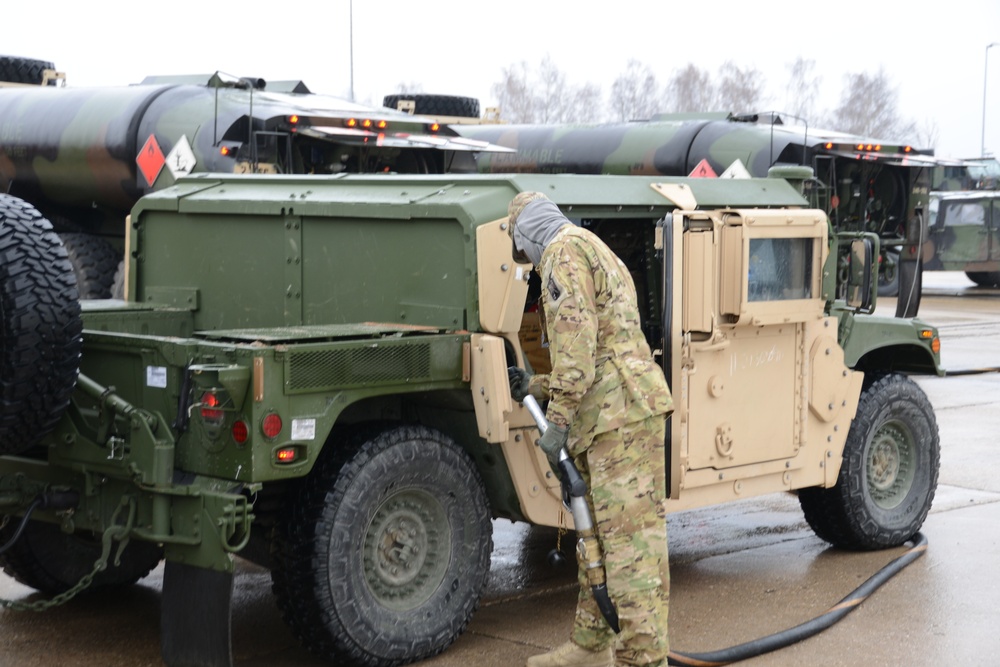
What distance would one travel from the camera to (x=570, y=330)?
480cm

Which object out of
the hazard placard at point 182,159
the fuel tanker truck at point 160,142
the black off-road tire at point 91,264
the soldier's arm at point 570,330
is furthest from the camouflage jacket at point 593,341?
the black off-road tire at point 91,264

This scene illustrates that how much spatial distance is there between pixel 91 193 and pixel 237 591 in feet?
28.2

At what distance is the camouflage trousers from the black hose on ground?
292 mm

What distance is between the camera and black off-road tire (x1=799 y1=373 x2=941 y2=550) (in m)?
6.90

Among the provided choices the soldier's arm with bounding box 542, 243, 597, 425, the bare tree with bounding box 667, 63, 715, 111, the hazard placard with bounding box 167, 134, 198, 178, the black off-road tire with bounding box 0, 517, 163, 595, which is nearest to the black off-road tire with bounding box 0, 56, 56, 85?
the hazard placard with bounding box 167, 134, 198, 178

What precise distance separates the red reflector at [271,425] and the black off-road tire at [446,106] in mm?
15180

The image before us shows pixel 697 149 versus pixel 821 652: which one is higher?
pixel 697 149

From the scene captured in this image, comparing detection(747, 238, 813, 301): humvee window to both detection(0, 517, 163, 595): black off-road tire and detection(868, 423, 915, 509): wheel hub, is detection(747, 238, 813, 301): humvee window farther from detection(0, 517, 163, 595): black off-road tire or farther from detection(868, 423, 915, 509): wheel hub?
detection(0, 517, 163, 595): black off-road tire

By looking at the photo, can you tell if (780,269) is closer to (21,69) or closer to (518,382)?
(518,382)

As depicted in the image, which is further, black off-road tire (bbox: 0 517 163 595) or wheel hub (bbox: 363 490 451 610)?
black off-road tire (bbox: 0 517 163 595)

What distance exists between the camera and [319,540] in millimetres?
4930

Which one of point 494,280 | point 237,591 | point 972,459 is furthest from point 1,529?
point 972,459

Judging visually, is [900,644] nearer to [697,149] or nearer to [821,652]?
[821,652]

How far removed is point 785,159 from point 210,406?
1272 cm
